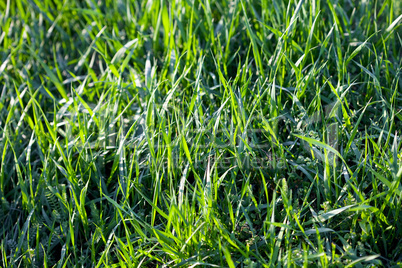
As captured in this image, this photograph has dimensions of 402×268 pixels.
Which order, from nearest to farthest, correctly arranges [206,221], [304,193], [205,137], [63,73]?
1. [206,221]
2. [304,193]
3. [205,137]
4. [63,73]

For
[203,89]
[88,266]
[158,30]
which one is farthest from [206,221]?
[158,30]

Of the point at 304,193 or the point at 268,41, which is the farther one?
the point at 268,41

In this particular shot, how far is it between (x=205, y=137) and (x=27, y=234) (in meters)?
0.84

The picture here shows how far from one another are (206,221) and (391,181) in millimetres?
683

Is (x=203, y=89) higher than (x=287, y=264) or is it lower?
higher

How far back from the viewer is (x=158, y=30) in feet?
6.94

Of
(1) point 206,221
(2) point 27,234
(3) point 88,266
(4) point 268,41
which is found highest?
(4) point 268,41

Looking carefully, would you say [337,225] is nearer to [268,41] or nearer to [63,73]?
[268,41]

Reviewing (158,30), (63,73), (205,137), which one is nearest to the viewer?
(205,137)

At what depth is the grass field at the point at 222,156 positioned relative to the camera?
4.50 feet

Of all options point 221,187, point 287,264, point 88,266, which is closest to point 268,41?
point 221,187

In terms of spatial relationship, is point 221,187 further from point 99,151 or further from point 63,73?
point 63,73

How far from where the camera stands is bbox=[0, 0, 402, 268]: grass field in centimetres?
137

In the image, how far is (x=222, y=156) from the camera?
62.4 inches
